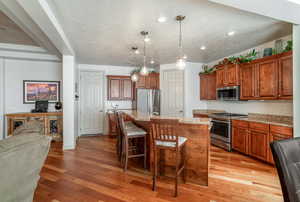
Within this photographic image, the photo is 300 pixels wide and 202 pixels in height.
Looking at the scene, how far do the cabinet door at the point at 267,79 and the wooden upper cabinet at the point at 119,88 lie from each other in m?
4.16

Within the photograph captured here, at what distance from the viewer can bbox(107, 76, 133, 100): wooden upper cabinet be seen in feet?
18.9

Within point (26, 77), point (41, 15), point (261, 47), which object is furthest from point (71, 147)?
point (261, 47)

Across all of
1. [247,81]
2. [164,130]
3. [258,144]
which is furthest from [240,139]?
[164,130]

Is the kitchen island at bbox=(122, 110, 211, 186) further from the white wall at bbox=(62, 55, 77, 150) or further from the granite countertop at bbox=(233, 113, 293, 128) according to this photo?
the white wall at bbox=(62, 55, 77, 150)

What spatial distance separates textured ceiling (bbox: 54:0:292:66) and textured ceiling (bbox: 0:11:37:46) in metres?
1.12

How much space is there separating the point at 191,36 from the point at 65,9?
7.73 ft

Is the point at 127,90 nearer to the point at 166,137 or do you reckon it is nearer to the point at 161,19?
the point at 161,19

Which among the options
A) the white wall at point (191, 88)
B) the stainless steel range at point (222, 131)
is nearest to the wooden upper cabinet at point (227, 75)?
the stainless steel range at point (222, 131)

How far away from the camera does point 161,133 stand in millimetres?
2197

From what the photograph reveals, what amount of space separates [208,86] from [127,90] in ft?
9.85

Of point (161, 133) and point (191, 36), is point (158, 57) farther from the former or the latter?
point (161, 133)

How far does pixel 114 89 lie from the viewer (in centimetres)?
581

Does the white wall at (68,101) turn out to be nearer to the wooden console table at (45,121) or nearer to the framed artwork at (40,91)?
the wooden console table at (45,121)

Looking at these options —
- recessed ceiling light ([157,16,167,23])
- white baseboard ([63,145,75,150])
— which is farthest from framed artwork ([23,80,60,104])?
recessed ceiling light ([157,16,167,23])
